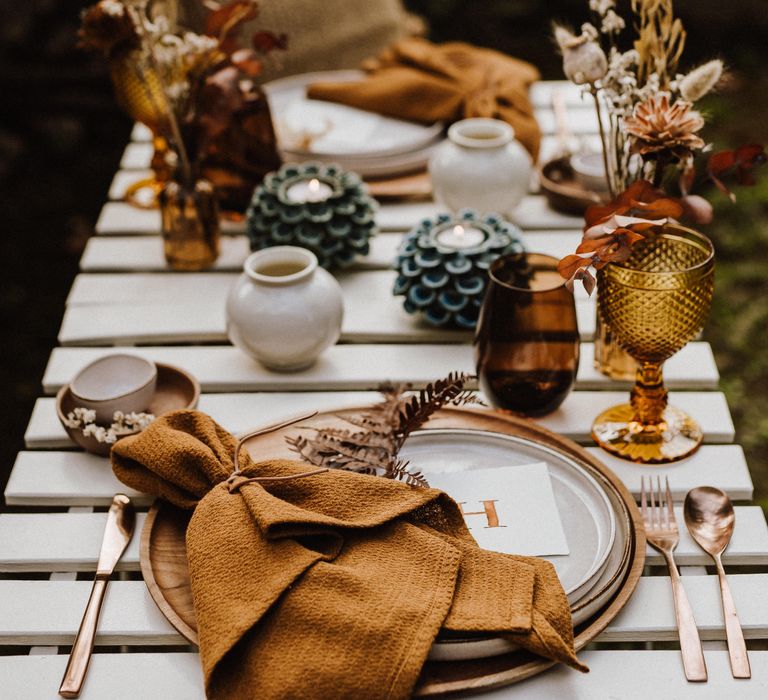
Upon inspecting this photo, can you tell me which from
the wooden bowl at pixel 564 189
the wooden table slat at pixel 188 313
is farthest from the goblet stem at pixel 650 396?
the wooden bowl at pixel 564 189

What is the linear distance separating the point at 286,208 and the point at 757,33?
11.8 feet

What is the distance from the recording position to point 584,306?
1409 millimetres

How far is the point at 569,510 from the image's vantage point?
3.17 ft

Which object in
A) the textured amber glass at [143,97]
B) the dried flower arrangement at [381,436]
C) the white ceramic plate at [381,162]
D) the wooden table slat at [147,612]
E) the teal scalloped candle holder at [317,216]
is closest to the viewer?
the wooden table slat at [147,612]

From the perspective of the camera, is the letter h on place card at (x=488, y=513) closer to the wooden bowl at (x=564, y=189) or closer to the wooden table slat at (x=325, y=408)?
the wooden table slat at (x=325, y=408)

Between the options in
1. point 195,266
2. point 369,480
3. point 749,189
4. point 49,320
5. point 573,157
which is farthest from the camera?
point 749,189

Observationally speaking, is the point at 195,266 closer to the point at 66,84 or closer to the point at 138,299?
the point at 138,299

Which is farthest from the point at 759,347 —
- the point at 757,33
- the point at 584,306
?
the point at 757,33

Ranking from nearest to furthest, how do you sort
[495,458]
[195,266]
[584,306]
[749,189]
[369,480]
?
[369,480], [495,458], [584,306], [195,266], [749,189]

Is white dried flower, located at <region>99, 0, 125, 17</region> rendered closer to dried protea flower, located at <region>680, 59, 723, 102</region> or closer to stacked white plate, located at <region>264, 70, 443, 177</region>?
stacked white plate, located at <region>264, 70, 443, 177</region>

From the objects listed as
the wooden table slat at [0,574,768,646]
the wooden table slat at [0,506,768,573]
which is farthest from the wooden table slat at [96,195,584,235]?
the wooden table slat at [0,574,768,646]

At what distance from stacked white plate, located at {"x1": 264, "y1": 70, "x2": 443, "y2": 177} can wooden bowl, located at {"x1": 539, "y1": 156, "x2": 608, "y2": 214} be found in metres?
0.21

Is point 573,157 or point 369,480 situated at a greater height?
point 369,480

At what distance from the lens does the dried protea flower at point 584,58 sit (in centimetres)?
105
